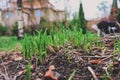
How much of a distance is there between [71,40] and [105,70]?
0.63 m

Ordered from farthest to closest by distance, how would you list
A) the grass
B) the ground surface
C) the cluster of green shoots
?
the grass < the cluster of green shoots < the ground surface

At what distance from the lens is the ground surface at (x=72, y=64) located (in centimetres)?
191

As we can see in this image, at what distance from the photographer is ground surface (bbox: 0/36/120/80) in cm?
191

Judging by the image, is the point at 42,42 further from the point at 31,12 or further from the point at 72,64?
the point at 31,12

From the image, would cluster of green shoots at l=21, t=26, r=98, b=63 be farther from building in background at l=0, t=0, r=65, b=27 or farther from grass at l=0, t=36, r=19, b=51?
building in background at l=0, t=0, r=65, b=27

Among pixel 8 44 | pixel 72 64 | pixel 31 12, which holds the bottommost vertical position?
pixel 8 44

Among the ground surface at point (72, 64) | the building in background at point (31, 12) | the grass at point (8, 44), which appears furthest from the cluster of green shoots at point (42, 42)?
the building in background at point (31, 12)

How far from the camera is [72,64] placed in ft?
6.67

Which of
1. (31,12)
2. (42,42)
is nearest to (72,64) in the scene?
(42,42)

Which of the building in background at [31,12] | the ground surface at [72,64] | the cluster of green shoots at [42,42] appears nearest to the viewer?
the ground surface at [72,64]

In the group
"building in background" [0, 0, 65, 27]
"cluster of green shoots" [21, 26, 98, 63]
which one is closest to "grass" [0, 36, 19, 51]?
"cluster of green shoots" [21, 26, 98, 63]

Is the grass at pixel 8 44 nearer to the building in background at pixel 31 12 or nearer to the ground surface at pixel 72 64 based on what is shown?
the ground surface at pixel 72 64

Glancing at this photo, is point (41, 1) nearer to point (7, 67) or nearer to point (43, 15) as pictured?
point (43, 15)

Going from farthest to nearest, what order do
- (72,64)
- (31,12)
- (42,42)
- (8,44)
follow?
(31,12) < (8,44) < (42,42) < (72,64)
